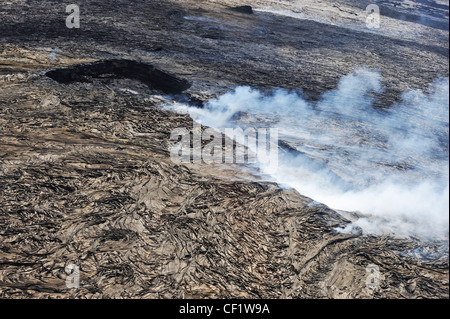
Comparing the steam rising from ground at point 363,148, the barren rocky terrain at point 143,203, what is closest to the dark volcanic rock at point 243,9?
the barren rocky terrain at point 143,203

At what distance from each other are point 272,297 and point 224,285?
58 centimetres

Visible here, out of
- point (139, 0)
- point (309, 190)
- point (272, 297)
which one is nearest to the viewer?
point (272, 297)

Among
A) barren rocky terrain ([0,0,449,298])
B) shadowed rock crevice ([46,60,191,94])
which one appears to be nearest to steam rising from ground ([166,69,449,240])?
barren rocky terrain ([0,0,449,298])

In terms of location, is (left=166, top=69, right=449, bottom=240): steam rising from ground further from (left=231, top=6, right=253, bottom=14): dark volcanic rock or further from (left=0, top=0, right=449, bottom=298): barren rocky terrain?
(left=231, top=6, right=253, bottom=14): dark volcanic rock

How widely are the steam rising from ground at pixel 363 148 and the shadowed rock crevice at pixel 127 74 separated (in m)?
1.33

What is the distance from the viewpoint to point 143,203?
220 inches

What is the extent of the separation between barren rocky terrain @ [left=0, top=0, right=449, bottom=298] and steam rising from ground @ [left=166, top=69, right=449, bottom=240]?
423mm

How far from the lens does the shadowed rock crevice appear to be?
9148mm

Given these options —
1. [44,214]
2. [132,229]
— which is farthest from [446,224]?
[44,214]

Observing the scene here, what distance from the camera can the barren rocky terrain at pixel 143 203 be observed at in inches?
183

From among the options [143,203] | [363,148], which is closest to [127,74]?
[143,203]

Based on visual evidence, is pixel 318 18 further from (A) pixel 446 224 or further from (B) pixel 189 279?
(B) pixel 189 279

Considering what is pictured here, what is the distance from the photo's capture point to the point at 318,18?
58.5 ft

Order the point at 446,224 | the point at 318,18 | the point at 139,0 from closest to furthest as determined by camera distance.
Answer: the point at 446,224 → the point at 139,0 → the point at 318,18
